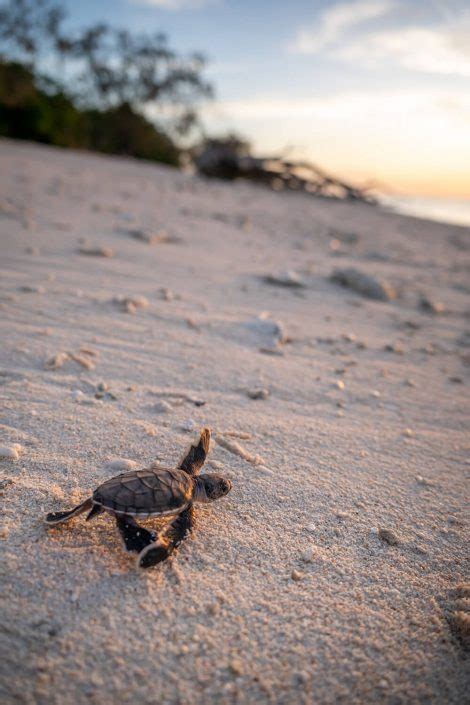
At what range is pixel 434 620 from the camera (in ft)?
4.54

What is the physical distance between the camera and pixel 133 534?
1.40 m

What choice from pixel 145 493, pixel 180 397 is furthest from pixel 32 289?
pixel 145 493

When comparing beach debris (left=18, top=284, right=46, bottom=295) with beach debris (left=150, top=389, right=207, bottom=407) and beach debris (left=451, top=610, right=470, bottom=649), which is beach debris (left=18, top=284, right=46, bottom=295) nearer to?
beach debris (left=150, top=389, right=207, bottom=407)

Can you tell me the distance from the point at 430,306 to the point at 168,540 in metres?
3.57

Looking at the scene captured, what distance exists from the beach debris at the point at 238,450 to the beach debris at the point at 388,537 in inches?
Answer: 20.5

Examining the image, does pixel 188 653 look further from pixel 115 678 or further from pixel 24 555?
pixel 24 555

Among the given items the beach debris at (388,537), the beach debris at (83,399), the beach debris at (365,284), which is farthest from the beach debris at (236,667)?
the beach debris at (365,284)

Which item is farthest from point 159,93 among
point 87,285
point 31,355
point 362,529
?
point 362,529

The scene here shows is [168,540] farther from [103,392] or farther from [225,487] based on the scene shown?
[103,392]

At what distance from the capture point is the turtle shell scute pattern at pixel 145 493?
1392mm

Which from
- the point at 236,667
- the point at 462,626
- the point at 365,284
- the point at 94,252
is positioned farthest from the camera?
the point at 365,284

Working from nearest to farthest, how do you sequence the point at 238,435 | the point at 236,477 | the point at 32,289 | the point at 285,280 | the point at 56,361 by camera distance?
the point at 236,477, the point at 238,435, the point at 56,361, the point at 32,289, the point at 285,280

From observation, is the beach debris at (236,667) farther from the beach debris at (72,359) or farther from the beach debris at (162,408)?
the beach debris at (72,359)

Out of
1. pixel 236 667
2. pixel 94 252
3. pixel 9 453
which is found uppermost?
pixel 94 252
